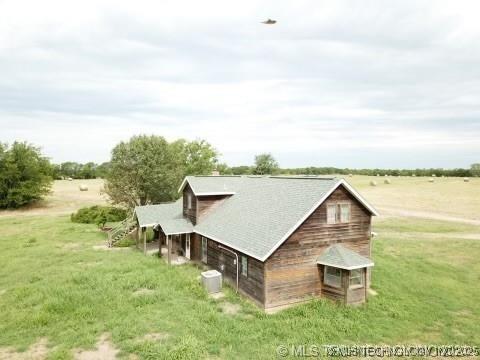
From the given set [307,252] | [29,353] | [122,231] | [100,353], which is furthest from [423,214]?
[29,353]

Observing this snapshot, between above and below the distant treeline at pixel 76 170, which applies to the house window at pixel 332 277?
below

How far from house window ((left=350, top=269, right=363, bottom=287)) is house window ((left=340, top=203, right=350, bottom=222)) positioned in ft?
10.0

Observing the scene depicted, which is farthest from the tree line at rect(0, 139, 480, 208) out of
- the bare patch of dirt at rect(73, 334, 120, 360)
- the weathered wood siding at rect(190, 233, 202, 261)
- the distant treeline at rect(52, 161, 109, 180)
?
the distant treeline at rect(52, 161, 109, 180)

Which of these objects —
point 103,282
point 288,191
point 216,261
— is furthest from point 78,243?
point 288,191

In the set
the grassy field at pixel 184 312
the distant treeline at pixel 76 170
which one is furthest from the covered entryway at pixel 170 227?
the distant treeline at pixel 76 170

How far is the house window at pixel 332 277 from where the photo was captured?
18047mm

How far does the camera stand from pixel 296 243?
59.3ft

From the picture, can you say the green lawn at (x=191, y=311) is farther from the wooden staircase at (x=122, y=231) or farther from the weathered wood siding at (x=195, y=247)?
the wooden staircase at (x=122, y=231)

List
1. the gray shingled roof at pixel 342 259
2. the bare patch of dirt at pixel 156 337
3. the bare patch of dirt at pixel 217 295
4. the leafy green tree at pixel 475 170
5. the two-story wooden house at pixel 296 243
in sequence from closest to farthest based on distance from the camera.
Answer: the bare patch of dirt at pixel 156 337
the gray shingled roof at pixel 342 259
the two-story wooden house at pixel 296 243
the bare patch of dirt at pixel 217 295
the leafy green tree at pixel 475 170

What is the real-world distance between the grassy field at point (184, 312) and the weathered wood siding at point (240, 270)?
0.75 metres

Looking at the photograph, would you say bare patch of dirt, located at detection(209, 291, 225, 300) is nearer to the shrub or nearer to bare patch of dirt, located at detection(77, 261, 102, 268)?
bare patch of dirt, located at detection(77, 261, 102, 268)

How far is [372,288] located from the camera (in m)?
20.8

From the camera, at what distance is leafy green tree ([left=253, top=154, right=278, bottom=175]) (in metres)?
79.3

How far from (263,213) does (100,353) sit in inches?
470
